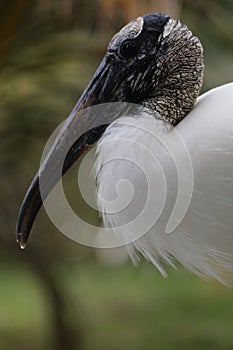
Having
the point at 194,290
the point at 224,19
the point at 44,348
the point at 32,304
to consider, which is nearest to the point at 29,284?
the point at 32,304

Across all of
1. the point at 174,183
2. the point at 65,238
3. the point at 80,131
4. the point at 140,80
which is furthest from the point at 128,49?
the point at 65,238

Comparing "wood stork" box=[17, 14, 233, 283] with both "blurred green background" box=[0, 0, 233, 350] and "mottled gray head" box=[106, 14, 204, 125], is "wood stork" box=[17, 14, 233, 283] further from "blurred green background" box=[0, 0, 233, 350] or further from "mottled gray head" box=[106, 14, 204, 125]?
"blurred green background" box=[0, 0, 233, 350]

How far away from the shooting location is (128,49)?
194 cm

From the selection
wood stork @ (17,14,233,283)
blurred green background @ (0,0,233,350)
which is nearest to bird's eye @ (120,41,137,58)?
wood stork @ (17,14,233,283)

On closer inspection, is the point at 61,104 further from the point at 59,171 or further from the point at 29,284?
the point at 29,284

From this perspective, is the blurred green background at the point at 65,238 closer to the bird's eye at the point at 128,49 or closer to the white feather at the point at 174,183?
the bird's eye at the point at 128,49

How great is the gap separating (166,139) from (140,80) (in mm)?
168

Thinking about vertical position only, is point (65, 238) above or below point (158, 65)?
below

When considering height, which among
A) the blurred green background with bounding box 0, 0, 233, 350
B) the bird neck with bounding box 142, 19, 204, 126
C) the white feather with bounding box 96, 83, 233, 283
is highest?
the bird neck with bounding box 142, 19, 204, 126

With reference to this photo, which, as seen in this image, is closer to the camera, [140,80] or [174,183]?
[174,183]

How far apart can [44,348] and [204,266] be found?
111 inches

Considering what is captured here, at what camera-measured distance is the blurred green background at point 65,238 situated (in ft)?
9.91

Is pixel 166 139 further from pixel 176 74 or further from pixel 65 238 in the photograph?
pixel 65 238

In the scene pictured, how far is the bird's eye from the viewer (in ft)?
6.34
